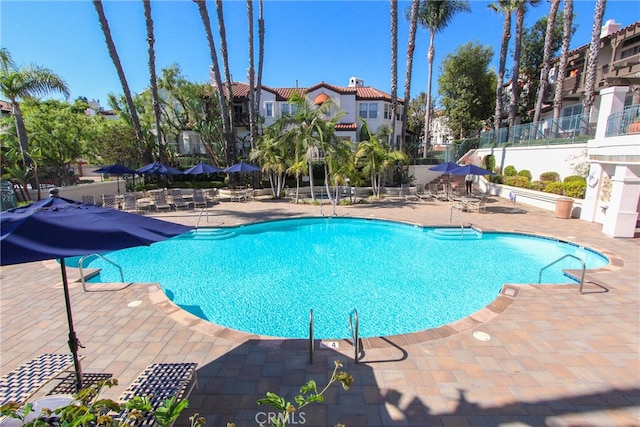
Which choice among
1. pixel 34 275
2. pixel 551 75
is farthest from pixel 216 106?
pixel 551 75

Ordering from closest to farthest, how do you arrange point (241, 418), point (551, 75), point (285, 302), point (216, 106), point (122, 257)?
point (241, 418), point (285, 302), point (122, 257), point (216, 106), point (551, 75)

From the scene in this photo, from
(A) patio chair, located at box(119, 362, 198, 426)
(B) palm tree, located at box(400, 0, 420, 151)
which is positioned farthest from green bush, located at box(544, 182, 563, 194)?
(A) patio chair, located at box(119, 362, 198, 426)

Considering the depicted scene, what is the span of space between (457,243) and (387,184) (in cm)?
1392

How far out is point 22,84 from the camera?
16422 millimetres

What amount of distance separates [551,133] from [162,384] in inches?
972

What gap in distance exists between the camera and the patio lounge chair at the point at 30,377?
141 inches

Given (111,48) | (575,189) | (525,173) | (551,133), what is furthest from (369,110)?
(111,48)

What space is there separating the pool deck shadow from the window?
29.3 m

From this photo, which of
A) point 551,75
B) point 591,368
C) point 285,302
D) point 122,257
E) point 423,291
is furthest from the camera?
point 551,75

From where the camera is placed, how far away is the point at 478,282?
30.3ft

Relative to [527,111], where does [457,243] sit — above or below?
below

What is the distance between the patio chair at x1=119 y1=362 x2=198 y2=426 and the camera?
355cm

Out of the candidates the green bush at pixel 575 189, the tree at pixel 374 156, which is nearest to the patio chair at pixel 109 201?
the tree at pixel 374 156

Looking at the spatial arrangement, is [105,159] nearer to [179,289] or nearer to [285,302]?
[179,289]
